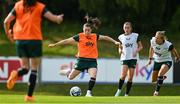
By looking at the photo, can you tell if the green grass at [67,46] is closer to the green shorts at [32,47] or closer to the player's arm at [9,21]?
the player's arm at [9,21]

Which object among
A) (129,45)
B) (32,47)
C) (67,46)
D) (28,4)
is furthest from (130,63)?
(67,46)

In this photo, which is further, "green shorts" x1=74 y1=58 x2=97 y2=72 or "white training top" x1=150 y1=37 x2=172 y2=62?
"white training top" x1=150 y1=37 x2=172 y2=62

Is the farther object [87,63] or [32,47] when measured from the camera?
[87,63]

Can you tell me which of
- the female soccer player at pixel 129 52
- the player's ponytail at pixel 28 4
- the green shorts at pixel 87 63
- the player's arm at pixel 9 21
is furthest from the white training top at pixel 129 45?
the player's ponytail at pixel 28 4

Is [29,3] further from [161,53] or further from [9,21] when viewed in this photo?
[161,53]

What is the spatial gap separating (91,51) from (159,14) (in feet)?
57.1

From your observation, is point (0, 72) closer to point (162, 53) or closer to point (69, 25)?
point (162, 53)

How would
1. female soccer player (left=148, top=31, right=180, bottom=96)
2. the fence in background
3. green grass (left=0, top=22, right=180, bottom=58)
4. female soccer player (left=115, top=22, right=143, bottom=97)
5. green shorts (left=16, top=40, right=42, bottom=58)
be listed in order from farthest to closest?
green grass (left=0, top=22, right=180, bottom=58), the fence in background, female soccer player (left=148, top=31, right=180, bottom=96), female soccer player (left=115, top=22, right=143, bottom=97), green shorts (left=16, top=40, right=42, bottom=58)

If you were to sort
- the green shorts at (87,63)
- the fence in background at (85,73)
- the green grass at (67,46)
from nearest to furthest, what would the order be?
the green shorts at (87,63) → the fence in background at (85,73) → the green grass at (67,46)

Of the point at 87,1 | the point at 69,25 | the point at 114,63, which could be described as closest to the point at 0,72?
the point at 114,63

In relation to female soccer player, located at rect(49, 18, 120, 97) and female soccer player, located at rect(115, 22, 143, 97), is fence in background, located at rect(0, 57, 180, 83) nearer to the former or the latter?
female soccer player, located at rect(115, 22, 143, 97)

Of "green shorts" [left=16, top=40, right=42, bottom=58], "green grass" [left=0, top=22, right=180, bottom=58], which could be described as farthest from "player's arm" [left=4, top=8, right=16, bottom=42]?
"green grass" [left=0, top=22, right=180, bottom=58]

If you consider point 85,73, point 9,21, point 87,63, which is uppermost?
point 9,21

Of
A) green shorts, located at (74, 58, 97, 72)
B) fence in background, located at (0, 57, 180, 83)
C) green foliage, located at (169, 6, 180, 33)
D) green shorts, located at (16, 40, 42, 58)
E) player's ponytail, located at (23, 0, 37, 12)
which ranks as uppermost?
green foliage, located at (169, 6, 180, 33)
